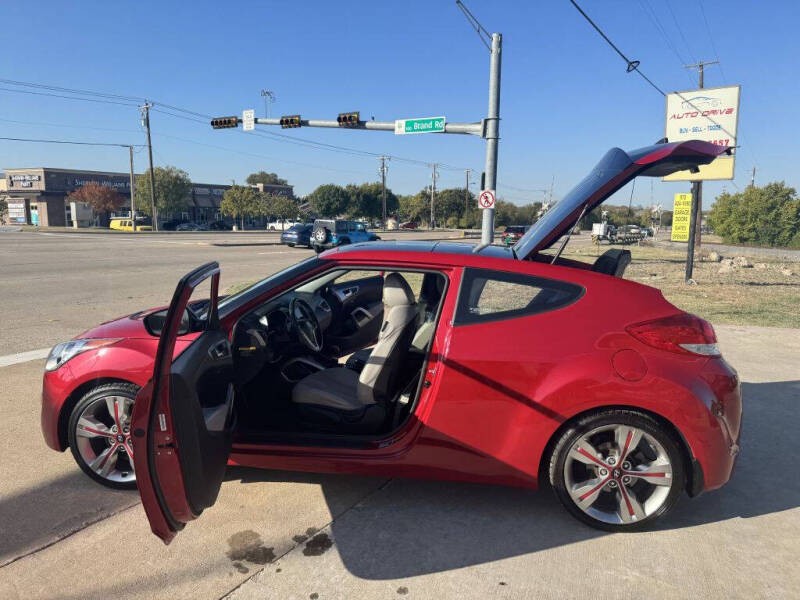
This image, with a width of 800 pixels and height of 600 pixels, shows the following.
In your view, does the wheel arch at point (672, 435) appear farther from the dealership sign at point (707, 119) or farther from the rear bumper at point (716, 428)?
the dealership sign at point (707, 119)

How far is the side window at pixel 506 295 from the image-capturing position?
285cm

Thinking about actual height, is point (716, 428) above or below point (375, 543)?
above

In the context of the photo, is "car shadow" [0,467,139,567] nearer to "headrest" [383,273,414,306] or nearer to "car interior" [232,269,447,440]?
"car interior" [232,269,447,440]

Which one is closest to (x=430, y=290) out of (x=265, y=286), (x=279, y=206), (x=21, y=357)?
(x=265, y=286)

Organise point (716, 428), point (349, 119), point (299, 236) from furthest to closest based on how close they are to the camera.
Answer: point (299, 236)
point (349, 119)
point (716, 428)

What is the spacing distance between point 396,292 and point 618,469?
60.9 inches

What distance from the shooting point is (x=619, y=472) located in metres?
2.80

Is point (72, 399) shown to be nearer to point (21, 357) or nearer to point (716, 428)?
point (716, 428)

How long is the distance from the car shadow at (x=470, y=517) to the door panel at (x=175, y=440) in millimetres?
795

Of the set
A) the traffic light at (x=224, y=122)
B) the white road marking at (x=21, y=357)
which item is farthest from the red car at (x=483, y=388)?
the traffic light at (x=224, y=122)

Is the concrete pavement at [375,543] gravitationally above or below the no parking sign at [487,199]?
below

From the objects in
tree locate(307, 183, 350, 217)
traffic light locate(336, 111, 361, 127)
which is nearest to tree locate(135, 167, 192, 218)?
tree locate(307, 183, 350, 217)

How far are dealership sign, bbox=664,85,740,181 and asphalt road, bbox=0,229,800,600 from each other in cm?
1475

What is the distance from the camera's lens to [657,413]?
106 inches
